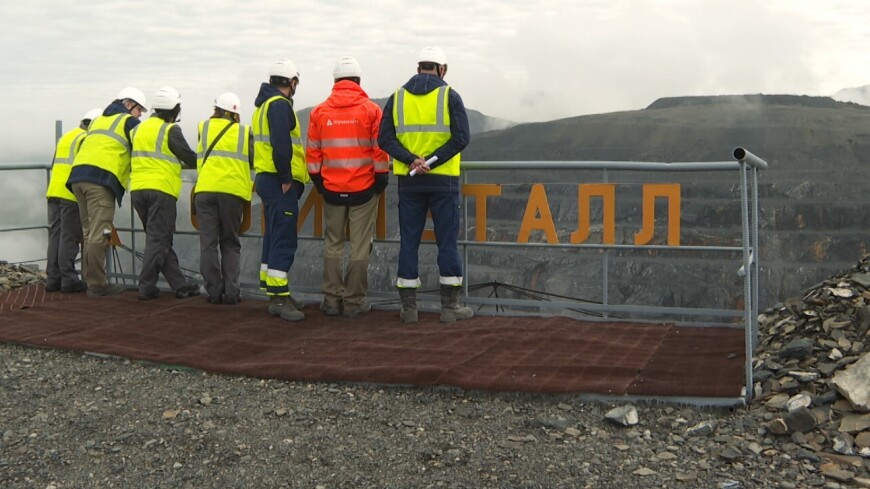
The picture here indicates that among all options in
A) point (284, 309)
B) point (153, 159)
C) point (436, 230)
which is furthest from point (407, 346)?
point (153, 159)

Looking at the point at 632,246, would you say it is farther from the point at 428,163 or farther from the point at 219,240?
the point at 219,240

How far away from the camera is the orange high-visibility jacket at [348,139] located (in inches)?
266

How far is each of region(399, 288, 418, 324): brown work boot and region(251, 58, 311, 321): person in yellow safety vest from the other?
819 millimetres

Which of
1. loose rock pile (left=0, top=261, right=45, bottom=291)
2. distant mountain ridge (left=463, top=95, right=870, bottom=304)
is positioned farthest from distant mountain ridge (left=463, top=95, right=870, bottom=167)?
loose rock pile (left=0, top=261, right=45, bottom=291)

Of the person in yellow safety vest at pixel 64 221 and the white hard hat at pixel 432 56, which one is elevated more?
the white hard hat at pixel 432 56

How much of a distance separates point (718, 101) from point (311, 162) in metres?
115

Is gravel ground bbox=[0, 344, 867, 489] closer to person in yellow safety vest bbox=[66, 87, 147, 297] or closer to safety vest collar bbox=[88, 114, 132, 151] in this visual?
person in yellow safety vest bbox=[66, 87, 147, 297]

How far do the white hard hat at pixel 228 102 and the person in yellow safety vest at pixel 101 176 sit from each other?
114 centimetres

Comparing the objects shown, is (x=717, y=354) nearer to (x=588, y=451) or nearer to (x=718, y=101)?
(x=588, y=451)

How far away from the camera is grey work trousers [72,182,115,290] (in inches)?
319

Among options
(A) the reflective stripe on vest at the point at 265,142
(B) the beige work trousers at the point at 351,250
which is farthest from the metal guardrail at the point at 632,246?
(A) the reflective stripe on vest at the point at 265,142

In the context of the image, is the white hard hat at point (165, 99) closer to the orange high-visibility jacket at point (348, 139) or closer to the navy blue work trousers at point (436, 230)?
the orange high-visibility jacket at point (348, 139)

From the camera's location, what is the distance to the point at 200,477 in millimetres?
3914

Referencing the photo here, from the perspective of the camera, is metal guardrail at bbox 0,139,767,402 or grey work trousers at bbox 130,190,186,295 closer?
metal guardrail at bbox 0,139,767,402
